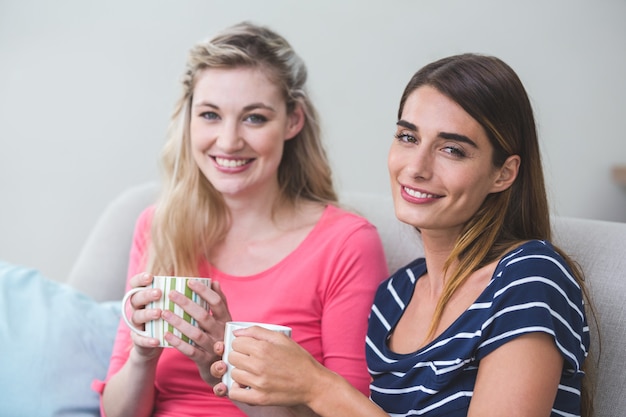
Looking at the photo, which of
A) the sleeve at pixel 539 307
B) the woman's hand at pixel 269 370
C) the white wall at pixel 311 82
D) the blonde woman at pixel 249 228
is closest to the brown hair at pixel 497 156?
the sleeve at pixel 539 307

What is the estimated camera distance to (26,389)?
1.64m

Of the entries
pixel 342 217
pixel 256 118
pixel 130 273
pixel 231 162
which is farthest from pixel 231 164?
pixel 130 273

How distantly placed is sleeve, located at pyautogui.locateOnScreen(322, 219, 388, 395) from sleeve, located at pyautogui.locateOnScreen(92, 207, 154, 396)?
448 millimetres

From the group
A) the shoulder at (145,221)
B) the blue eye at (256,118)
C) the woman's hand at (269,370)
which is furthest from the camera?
the shoulder at (145,221)

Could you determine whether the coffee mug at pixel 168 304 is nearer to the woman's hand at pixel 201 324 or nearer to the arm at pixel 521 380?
the woman's hand at pixel 201 324

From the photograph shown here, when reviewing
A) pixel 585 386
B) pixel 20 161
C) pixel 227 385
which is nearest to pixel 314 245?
pixel 227 385

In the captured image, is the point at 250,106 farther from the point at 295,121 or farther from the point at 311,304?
the point at 311,304

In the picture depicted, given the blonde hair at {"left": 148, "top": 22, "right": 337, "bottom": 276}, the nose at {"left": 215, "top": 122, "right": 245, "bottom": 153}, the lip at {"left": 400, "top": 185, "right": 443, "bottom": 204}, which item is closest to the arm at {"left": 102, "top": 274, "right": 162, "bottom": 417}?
the blonde hair at {"left": 148, "top": 22, "right": 337, "bottom": 276}

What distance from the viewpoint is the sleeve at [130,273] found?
1.71m

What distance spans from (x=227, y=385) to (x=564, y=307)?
0.53m

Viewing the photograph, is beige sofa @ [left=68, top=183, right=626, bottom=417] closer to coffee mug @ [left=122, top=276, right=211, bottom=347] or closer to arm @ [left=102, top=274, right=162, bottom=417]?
arm @ [left=102, top=274, right=162, bottom=417]

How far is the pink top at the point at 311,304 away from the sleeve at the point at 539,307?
0.45 metres

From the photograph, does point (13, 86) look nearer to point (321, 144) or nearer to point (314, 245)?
point (321, 144)

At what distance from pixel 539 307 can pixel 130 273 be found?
109 centimetres
